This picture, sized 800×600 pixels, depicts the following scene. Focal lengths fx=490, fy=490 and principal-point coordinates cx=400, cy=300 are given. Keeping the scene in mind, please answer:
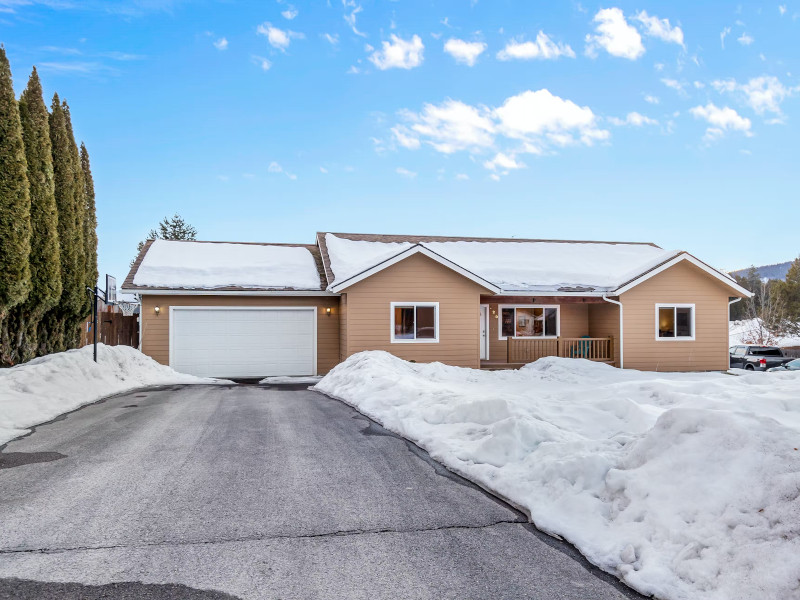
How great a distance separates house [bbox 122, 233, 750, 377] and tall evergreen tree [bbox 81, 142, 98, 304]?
4.20 feet

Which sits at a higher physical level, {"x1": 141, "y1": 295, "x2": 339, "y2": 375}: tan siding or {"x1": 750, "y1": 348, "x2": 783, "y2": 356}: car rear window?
{"x1": 141, "y1": 295, "x2": 339, "y2": 375}: tan siding

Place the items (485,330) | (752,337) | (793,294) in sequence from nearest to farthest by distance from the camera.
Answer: (485,330) → (752,337) → (793,294)

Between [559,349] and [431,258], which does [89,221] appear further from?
[559,349]

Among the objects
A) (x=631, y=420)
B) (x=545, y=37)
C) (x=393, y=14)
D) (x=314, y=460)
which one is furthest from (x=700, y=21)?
(x=314, y=460)

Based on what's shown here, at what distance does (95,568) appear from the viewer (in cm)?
293

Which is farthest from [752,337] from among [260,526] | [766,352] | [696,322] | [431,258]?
[260,526]

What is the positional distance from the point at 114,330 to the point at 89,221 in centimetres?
368

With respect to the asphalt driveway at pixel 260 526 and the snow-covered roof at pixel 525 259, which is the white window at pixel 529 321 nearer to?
the snow-covered roof at pixel 525 259

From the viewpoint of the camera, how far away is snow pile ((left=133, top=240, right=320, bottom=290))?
52.2 feet

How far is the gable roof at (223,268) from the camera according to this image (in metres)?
15.7

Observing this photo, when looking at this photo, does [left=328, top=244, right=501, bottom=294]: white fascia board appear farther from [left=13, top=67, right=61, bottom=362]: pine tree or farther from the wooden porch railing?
[left=13, top=67, right=61, bottom=362]: pine tree

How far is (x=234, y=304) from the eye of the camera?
1598 cm

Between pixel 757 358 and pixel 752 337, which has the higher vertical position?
pixel 757 358

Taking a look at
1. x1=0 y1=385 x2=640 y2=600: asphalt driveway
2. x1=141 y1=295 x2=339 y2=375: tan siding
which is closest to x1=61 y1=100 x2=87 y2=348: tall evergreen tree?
x1=141 y1=295 x2=339 y2=375: tan siding
